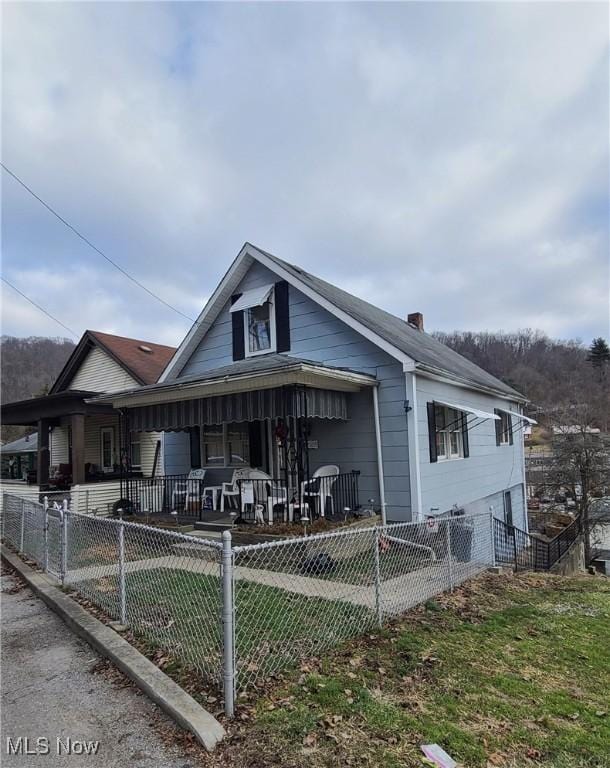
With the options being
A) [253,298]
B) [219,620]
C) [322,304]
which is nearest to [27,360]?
[253,298]

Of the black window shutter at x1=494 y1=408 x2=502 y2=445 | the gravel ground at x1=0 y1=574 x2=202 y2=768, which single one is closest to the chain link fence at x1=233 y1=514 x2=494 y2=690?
the gravel ground at x1=0 y1=574 x2=202 y2=768

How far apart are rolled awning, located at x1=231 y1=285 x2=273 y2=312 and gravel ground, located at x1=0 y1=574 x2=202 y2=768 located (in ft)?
25.6

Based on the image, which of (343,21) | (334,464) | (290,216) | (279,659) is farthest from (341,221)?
(279,659)

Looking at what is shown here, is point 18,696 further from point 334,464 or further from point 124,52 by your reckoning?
point 124,52

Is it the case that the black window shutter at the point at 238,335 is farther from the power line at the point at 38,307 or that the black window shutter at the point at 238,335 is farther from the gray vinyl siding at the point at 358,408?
the power line at the point at 38,307

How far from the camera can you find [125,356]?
696 inches

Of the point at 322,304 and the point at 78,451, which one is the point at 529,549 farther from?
the point at 78,451

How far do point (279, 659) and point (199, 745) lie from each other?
112 cm

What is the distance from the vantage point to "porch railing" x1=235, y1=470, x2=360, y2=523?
8531 millimetres

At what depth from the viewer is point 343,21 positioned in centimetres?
842

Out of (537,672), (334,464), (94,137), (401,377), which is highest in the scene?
(94,137)

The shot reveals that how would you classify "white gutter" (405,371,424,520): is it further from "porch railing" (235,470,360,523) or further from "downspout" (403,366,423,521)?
"porch railing" (235,470,360,523)

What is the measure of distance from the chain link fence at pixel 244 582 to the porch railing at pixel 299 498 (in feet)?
3.15

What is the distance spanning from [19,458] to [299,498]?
23136 mm
